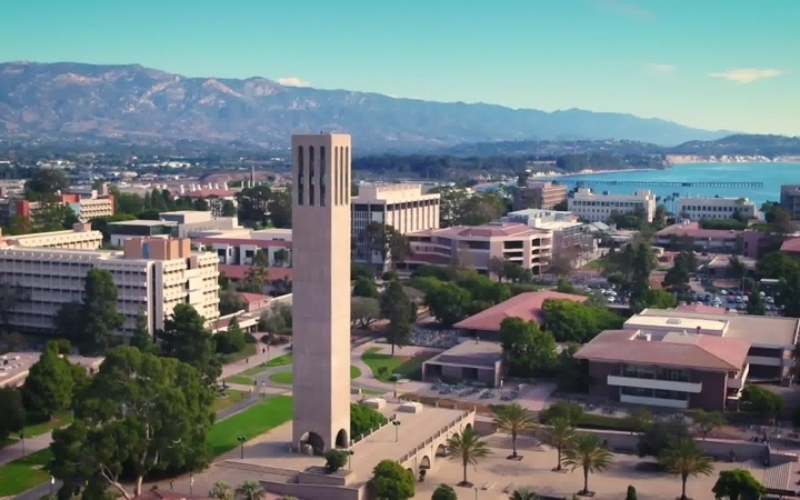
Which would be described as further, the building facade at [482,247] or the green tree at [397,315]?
the building facade at [482,247]

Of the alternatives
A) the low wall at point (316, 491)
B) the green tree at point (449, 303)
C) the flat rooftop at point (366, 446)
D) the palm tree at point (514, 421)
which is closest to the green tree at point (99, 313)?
the flat rooftop at point (366, 446)

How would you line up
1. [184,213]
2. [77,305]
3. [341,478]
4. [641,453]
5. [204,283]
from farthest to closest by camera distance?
1. [184,213]
2. [204,283]
3. [77,305]
4. [641,453]
5. [341,478]

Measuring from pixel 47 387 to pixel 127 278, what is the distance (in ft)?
45.2

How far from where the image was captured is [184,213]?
261 feet

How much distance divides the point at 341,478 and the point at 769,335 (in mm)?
25955

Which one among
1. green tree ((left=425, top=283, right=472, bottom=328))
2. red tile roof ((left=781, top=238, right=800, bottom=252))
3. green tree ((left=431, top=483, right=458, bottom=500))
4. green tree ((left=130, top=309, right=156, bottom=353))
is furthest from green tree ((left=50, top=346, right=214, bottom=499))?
red tile roof ((left=781, top=238, right=800, bottom=252))

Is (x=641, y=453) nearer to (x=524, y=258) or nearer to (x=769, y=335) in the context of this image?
(x=769, y=335)

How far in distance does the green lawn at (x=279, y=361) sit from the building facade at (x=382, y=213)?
27378mm

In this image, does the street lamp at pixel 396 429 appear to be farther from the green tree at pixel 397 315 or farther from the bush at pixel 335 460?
the green tree at pixel 397 315

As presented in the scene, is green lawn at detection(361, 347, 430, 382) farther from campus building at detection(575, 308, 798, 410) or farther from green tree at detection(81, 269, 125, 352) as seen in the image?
green tree at detection(81, 269, 125, 352)

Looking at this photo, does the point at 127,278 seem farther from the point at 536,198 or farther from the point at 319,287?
the point at 536,198

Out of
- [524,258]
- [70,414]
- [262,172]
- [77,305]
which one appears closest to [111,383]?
[70,414]

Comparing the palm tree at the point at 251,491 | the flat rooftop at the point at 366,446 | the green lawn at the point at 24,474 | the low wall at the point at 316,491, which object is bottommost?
the green lawn at the point at 24,474

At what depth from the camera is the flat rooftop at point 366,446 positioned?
94.7ft
